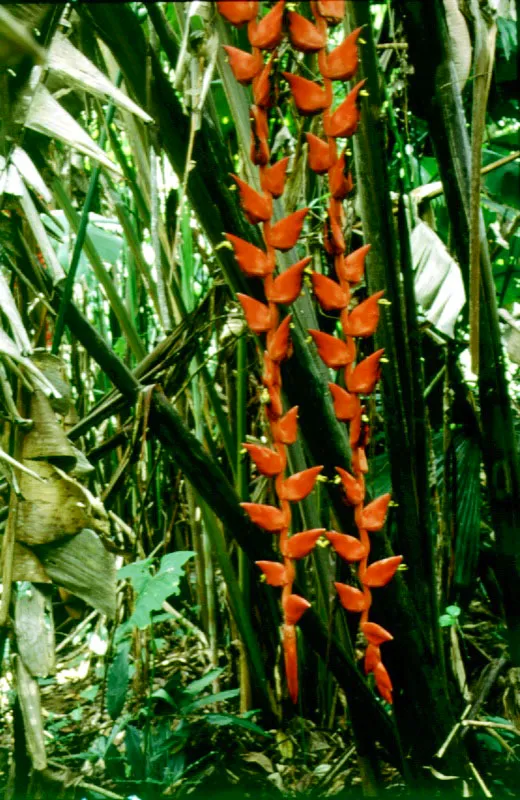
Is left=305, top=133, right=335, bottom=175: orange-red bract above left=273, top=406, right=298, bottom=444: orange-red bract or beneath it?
above

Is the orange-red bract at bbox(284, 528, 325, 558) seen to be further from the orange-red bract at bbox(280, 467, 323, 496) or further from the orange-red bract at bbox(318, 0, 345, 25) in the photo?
the orange-red bract at bbox(318, 0, 345, 25)

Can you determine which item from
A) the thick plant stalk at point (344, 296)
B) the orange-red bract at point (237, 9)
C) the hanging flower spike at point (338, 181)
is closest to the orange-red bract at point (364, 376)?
the thick plant stalk at point (344, 296)

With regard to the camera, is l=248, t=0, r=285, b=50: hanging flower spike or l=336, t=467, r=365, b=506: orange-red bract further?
l=336, t=467, r=365, b=506: orange-red bract

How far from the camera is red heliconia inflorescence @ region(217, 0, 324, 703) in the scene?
459mm

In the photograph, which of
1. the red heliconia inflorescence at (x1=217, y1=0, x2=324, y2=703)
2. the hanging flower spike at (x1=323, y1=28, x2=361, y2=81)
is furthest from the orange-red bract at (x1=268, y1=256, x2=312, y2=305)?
the hanging flower spike at (x1=323, y1=28, x2=361, y2=81)

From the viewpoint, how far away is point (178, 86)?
1.91 feet

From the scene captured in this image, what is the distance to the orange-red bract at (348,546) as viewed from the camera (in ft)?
1.79

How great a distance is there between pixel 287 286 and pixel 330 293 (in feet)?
0.10

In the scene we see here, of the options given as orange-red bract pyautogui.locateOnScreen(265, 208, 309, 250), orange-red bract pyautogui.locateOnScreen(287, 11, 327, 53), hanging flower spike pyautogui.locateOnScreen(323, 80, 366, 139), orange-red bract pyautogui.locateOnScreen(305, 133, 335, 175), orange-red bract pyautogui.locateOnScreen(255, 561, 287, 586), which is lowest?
orange-red bract pyautogui.locateOnScreen(255, 561, 287, 586)

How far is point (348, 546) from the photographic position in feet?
1.79

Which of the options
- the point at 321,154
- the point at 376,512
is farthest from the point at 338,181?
the point at 376,512

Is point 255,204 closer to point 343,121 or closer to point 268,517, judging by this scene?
point 343,121

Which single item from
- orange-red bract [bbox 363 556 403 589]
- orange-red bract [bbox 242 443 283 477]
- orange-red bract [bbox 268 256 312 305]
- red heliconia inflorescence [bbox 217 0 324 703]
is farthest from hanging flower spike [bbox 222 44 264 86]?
orange-red bract [bbox 363 556 403 589]

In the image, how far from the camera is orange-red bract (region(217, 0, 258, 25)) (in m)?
0.41
